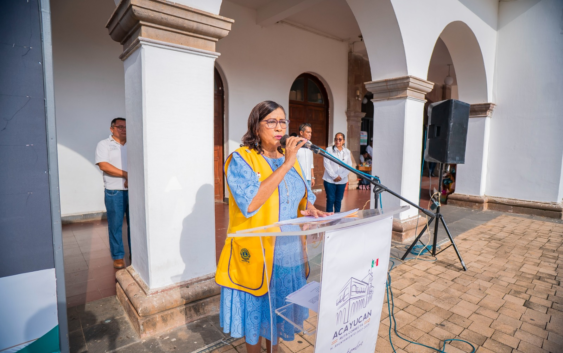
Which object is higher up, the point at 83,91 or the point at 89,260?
the point at 83,91

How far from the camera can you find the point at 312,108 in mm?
8891

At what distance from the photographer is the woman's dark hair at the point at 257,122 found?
1.68 meters

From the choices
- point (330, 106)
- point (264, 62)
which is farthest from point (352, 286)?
point (330, 106)

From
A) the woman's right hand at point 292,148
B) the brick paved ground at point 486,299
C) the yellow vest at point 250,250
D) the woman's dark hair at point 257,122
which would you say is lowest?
the brick paved ground at point 486,299

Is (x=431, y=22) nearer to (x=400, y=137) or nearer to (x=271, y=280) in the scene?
(x=400, y=137)

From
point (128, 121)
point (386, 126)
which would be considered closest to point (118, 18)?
Result: point (128, 121)

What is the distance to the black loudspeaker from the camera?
153 inches

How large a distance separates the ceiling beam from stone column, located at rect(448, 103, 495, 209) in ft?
14.8

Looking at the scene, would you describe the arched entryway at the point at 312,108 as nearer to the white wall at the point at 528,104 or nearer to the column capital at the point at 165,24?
the white wall at the point at 528,104

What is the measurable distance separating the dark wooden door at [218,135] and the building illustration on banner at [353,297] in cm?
584

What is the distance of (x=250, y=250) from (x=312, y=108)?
25.3 ft

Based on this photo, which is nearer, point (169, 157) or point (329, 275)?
point (329, 275)

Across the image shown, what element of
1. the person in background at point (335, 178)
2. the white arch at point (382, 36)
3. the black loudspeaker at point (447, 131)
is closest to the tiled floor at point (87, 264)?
the person in background at point (335, 178)

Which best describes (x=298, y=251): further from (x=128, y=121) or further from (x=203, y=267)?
(x=128, y=121)
